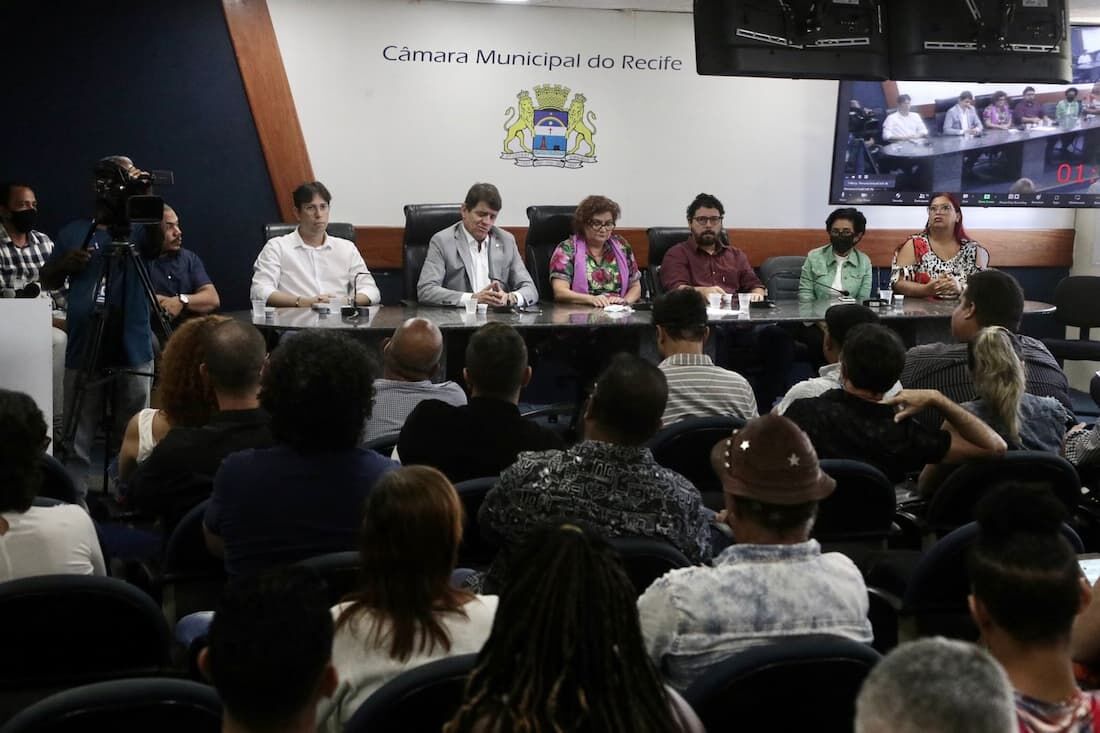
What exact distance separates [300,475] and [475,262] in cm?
417

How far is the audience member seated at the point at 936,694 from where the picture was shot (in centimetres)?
121

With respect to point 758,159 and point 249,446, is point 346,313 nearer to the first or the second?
point 249,446

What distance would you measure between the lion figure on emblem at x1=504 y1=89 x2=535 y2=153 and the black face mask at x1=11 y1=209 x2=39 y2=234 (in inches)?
112

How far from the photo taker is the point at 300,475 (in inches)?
99.0

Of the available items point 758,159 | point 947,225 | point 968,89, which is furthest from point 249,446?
point 968,89

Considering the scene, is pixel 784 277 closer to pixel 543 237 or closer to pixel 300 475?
pixel 543 237

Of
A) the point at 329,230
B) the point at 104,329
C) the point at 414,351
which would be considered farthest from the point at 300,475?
the point at 329,230

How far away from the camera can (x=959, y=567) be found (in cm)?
271

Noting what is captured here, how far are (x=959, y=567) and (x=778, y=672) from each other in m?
1.08

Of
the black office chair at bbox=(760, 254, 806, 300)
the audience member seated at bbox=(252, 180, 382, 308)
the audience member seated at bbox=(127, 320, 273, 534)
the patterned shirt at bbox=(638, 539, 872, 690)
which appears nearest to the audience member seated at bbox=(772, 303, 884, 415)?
the audience member seated at bbox=(127, 320, 273, 534)

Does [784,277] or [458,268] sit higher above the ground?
[458,268]

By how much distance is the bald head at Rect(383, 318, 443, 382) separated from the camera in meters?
3.75

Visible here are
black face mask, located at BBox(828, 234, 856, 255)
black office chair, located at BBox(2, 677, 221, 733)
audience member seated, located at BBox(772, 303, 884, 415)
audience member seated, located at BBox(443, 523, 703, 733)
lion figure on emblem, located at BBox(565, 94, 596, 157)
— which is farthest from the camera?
lion figure on emblem, located at BBox(565, 94, 596, 157)

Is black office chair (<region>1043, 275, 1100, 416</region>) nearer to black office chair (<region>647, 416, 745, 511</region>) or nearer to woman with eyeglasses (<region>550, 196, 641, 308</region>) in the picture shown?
woman with eyeglasses (<region>550, 196, 641, 308</region>)
